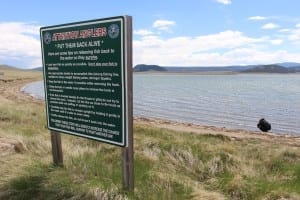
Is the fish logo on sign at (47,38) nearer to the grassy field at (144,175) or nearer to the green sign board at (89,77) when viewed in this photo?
the green sign board at (89,77)

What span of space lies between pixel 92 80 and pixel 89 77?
3.1 inches

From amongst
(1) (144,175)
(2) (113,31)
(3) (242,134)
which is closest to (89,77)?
(2) (113,31)

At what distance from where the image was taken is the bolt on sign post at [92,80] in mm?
5199

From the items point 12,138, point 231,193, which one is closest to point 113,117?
point 231,193

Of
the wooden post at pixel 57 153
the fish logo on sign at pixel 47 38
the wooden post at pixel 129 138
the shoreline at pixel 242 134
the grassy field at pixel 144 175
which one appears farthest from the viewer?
the shoreline at pixel 242 134

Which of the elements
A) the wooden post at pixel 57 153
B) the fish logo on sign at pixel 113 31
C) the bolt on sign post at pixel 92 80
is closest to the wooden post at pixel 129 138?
the bolt on sign post at pixel 92 80

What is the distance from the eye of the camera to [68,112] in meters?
6.26

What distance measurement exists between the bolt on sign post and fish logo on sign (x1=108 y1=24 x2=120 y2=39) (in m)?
0.01

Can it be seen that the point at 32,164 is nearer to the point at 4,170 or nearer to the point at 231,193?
the point at 4,170

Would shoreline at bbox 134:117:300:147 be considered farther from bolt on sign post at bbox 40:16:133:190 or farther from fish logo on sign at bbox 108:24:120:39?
fish logo on sign at bbox 108:24:120:39

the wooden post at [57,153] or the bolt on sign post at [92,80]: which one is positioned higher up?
the bolt on sign post at [92,80]

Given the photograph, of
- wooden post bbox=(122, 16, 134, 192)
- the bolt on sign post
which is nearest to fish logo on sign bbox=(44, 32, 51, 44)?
the bolt on sign post

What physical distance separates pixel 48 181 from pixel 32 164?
88 cm

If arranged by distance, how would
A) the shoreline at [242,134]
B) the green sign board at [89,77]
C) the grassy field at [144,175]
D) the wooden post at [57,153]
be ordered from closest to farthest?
the green sign board at [89,77]
the grassy field at [144,175]
the wooden post at [57,153]
the shoreline at [242,134]
